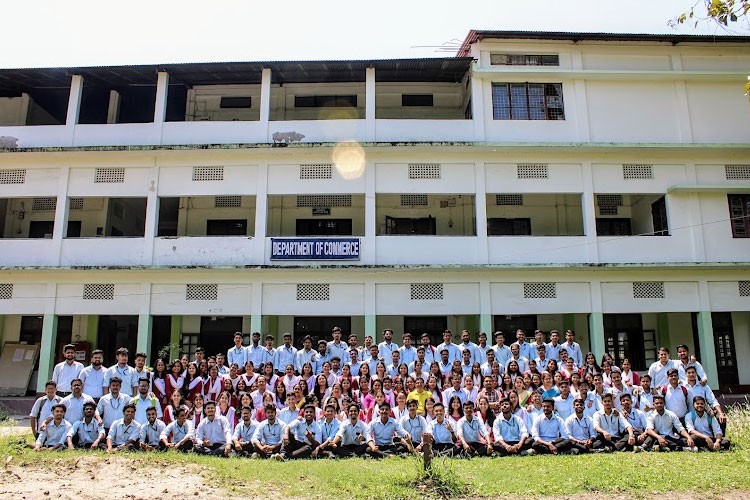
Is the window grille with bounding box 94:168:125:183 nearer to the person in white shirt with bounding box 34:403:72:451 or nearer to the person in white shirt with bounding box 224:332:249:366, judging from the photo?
the person in white shirt with bounding box 224:332:249:366

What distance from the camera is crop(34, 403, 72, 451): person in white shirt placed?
851 cm

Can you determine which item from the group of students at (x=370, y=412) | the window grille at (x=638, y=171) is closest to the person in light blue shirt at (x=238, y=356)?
the group of students at (x=370, y=412)

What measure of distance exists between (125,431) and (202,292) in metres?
6.20

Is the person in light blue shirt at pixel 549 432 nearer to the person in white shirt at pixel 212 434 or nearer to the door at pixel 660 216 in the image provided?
the person in white shirt at pixel 212 434

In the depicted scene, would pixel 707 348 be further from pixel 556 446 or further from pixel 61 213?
pixel 61 213

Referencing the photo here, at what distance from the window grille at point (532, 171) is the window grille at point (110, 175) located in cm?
1065

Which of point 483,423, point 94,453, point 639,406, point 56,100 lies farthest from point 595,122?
point 56,100

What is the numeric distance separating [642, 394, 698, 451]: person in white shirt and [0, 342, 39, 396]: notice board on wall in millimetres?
15806

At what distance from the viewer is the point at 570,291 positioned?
47.4 feet

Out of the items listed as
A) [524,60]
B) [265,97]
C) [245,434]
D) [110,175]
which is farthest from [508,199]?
[110,175]

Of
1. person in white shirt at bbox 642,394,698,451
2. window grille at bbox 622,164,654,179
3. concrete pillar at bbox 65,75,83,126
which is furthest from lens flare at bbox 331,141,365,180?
person in white shirt at bbox 642,394,698,451

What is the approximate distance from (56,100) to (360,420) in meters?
14.6

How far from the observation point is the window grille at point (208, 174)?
15031 millimetres

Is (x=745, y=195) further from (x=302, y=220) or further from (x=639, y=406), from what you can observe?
(x=302, y=220)
